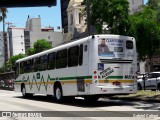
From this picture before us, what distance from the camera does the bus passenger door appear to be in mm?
18797

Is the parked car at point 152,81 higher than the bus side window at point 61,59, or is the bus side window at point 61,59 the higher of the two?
the bus side window at point 61,59

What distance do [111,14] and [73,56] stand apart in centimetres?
605

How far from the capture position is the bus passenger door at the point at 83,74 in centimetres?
1880

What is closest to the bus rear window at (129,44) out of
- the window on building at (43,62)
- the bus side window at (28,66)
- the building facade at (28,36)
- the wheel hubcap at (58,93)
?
the wheel hubcap at (58,93)

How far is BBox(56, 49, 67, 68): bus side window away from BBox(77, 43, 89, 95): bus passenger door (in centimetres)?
183

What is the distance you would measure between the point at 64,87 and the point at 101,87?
334cm

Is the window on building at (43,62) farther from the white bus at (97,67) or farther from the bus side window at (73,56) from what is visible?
the bus side window at (73,56)

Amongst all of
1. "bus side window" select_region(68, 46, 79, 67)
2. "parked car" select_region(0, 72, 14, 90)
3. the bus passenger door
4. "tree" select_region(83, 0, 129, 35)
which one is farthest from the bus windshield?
"parked car" select_region(0, 72, 14, 90)

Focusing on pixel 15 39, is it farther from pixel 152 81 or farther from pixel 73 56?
pixel 73 56

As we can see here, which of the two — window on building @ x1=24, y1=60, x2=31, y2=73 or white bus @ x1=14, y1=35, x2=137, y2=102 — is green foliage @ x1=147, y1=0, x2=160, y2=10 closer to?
window on building @ x1=24, y1=60, x2=31, y2=73

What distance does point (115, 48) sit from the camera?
19219 millimetres

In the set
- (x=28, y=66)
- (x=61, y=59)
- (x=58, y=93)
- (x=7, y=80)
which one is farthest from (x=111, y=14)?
(x=7, y=80)

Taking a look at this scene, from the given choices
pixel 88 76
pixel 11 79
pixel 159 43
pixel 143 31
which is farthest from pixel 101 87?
pixel 11 79

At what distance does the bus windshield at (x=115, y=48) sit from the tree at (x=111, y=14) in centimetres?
553
